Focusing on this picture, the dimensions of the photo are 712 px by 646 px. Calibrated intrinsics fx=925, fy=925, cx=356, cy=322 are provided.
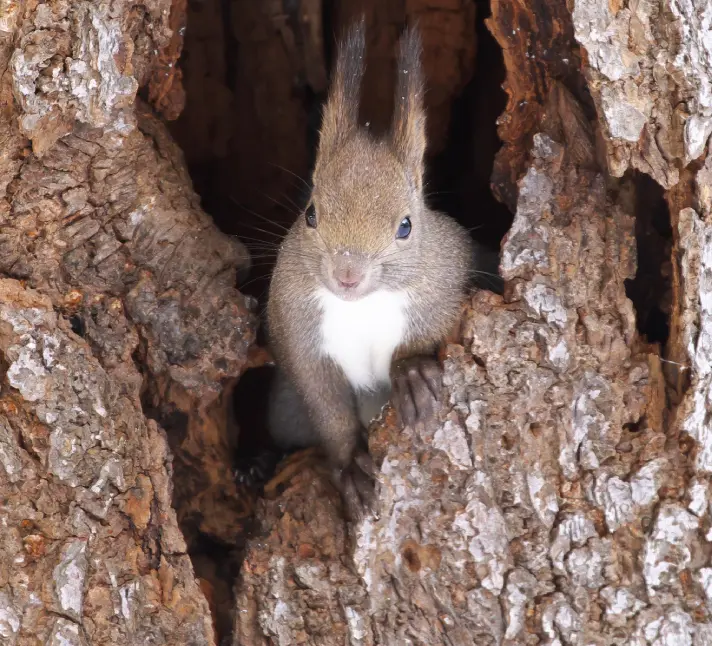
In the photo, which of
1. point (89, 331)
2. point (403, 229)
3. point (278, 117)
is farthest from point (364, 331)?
point (278, 117)

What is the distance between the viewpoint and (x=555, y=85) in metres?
2.30

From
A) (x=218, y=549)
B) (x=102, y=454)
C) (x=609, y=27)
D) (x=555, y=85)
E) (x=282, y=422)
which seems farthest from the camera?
(x=282, y=422)

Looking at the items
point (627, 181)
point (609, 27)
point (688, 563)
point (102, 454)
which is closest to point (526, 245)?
point (627, 181)

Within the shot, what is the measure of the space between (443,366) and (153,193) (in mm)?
862

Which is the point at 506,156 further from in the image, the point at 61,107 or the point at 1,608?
the point at 1,608

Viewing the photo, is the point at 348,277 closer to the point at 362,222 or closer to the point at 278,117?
the point at 362,222

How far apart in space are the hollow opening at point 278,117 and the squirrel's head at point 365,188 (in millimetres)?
559

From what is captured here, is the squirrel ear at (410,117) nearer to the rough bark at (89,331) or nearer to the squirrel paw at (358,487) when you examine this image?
the rough bark at (89,331)

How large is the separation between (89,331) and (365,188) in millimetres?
758

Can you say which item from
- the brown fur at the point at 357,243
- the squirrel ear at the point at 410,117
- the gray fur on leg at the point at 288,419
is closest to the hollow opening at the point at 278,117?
the gray fur on leg at the point at 288,419

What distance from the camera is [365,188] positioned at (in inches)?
90.7

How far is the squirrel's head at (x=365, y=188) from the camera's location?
7.39 feet

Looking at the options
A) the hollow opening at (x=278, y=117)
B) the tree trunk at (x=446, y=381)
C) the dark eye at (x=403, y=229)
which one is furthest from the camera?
the hollow opening at (x=278, y=117)

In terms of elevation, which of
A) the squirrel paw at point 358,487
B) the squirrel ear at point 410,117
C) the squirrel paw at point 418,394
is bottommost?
the squirrel paw at point 358,487
